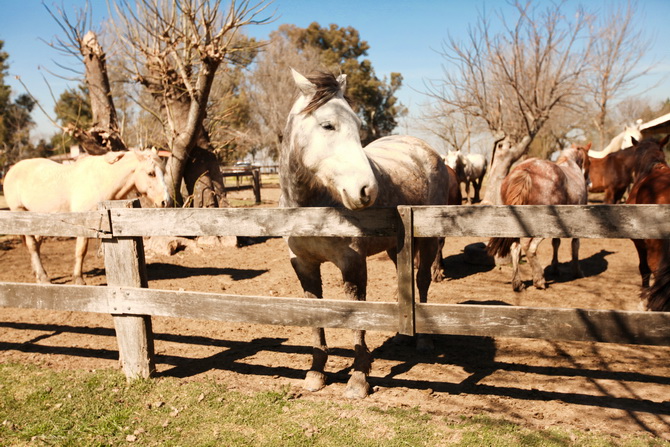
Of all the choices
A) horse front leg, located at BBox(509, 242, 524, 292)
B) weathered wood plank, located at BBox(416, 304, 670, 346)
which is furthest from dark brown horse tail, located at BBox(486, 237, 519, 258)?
weathered wood plank, located at BBox(416, 304, 670, 346)

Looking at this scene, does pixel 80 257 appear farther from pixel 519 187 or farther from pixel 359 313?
pixel 519 187

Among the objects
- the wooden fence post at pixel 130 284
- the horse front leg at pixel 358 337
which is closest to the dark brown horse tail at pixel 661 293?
the horse front leg at pixel 358 337

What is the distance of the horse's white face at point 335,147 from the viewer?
2453 millimetres

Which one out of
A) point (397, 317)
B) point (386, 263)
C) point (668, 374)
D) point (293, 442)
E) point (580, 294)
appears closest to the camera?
point (293, 442)

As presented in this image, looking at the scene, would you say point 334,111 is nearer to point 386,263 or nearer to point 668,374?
point 668,374

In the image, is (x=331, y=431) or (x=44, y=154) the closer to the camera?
(x=331, y=431)

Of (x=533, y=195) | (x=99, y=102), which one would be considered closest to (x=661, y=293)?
(x=533, y=195)

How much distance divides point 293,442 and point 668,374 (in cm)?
312

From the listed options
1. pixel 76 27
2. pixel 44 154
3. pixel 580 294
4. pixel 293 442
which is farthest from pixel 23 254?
pixel 44 154

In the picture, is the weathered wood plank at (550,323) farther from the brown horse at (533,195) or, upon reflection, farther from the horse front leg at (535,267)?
the horse front leg at (535,267)

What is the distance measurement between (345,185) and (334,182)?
5.7 inches

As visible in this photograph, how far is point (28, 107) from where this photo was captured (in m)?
39.1

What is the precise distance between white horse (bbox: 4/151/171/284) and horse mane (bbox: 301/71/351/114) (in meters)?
4.56

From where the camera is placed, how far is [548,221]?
100 inches
